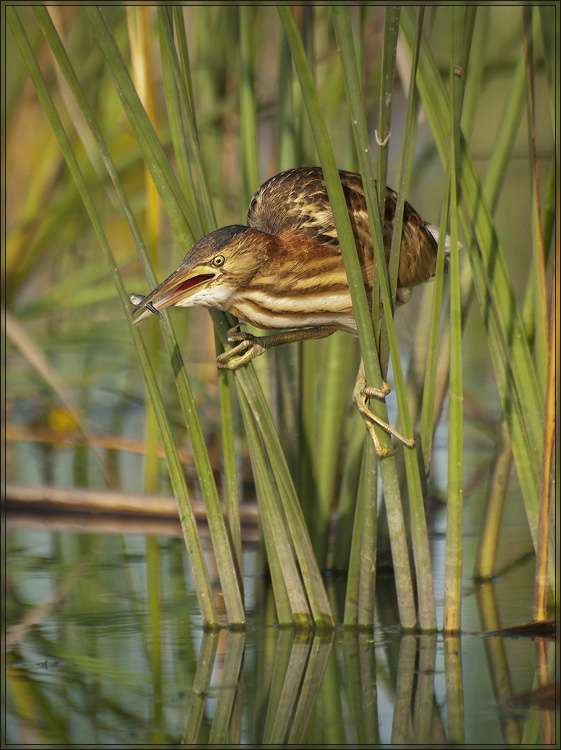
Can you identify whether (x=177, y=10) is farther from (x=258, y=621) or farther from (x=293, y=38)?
(x=258, y=621)

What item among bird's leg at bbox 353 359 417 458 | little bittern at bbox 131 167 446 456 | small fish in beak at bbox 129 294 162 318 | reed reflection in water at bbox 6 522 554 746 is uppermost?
little bittern at bbox 131 167 446 456

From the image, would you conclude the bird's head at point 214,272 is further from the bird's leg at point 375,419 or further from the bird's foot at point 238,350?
the bird's leg at point 375,419

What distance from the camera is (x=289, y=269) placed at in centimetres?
198

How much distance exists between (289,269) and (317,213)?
0.53 ft

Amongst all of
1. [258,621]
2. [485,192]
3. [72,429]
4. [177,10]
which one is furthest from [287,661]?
[72,429]

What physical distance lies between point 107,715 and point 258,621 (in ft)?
1.68

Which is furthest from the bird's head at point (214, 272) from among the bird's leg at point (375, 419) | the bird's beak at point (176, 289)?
the bird's leg at point (375, 419)

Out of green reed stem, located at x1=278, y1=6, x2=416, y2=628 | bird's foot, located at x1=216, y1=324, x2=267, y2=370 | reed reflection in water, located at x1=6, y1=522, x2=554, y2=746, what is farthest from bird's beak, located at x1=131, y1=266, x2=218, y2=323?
reed reflection in water, located at x1=6, y1=522, x2=554, y2=746

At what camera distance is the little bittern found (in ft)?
5.85

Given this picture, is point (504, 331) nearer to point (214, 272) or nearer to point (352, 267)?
point (352, 267)

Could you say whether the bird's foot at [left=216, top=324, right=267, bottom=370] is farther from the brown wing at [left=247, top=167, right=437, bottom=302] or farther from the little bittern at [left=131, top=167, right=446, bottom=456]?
the brown wing at [left=247, top=167, right=437, bottom=302]

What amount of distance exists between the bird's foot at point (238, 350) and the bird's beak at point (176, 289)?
5.0 inches

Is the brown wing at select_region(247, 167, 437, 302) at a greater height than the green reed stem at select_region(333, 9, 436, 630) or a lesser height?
greater

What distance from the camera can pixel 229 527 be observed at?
6.79 ft
